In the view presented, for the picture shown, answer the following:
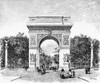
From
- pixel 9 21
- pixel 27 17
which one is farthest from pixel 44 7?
pixel 9 21

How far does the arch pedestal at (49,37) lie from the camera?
4.01 meters

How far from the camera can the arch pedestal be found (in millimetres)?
4012

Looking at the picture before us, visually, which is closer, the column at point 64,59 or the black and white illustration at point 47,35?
the black and white illustration at point 47,35

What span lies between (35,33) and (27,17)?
34 cm

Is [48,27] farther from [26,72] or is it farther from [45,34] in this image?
[26,72]

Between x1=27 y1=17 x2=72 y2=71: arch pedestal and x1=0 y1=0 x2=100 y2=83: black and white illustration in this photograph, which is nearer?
x1=0 y1=0 x2=100 y2=83: black and white illustration

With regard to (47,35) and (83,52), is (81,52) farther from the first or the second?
(47,35)

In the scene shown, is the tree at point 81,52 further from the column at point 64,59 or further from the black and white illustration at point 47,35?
the column at point 64,59

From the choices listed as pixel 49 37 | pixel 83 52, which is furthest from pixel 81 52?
pixel 49 37

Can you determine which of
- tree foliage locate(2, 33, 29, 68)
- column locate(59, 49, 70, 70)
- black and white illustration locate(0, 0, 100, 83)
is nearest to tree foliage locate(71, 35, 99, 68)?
black and white illustration locate(0, 0, 100, 83)

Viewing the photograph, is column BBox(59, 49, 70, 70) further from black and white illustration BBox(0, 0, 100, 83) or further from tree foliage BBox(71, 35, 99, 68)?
tree foliage BBox(71, 35, 99, 68)

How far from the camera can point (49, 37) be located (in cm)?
412

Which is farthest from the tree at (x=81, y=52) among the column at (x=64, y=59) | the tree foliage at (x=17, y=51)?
the tree foliage at (x=17, y=51)

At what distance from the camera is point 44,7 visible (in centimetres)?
395
